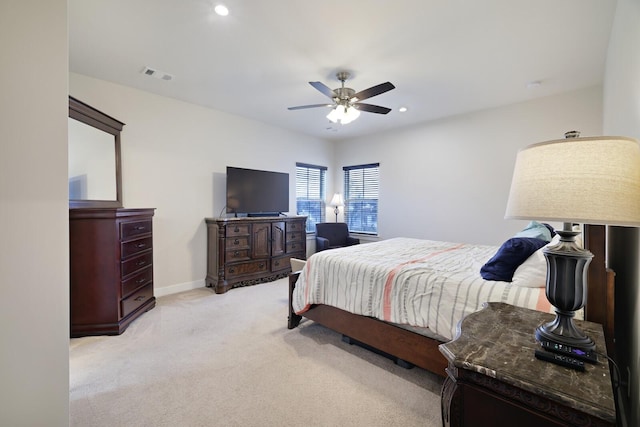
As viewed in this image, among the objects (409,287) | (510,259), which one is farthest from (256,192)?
(510,259)

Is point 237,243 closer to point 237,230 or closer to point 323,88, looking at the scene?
point 237,230

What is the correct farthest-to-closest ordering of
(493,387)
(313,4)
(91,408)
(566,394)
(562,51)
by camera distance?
(562,51) < (313,4) < (91,408) < (493,387) < (566,394)

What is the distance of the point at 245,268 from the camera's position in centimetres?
418

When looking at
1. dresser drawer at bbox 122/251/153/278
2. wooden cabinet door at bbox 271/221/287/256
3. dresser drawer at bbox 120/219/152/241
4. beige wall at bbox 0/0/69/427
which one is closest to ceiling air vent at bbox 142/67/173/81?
dresser drawer at bbox 120/219/152/241

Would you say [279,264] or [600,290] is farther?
[279,264]

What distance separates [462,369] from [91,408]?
2191mm

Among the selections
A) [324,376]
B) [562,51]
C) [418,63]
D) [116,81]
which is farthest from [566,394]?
→ [116,81]

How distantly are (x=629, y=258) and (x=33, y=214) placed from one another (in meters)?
2.75

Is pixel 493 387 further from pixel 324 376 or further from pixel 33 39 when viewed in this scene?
pixel 33 39

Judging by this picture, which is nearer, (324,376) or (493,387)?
(493,387)

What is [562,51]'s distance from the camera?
8.37ft

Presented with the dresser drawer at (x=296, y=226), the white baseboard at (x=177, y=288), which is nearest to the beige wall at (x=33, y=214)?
the white baseboard at (x=177, y=288)

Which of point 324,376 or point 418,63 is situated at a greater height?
point 418,63

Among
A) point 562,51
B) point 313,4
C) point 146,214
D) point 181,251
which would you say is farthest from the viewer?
point 181,251
